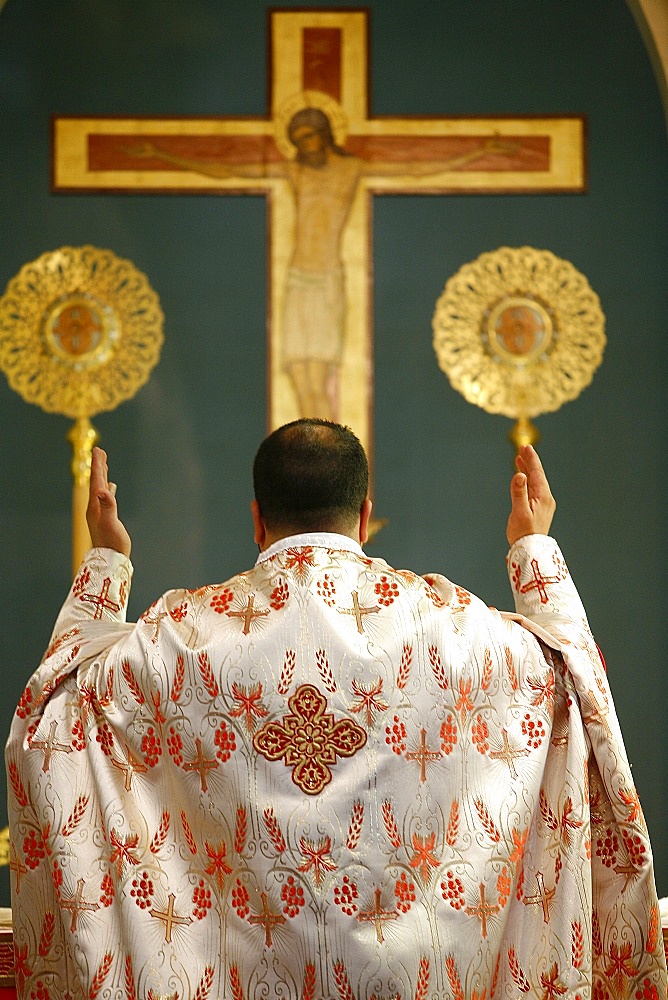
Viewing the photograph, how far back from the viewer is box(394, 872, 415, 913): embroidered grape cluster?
2.01 meters

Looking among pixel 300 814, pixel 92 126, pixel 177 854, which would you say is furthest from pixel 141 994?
pixel 92 126

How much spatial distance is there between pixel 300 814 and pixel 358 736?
0.54 ft

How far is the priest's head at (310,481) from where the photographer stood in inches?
85.0

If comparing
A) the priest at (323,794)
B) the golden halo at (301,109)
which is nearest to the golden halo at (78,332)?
the golden halo at (301,109)

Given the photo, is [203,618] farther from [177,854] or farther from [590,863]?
[590,863]

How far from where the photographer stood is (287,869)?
2.00 metres

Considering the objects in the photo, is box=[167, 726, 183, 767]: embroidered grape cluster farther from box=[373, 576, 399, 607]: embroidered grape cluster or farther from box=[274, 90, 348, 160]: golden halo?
box=[274, 90, 348, 160]: golden halo

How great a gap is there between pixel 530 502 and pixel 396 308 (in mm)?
2554

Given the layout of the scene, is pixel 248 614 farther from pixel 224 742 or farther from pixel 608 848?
pixel 608 848

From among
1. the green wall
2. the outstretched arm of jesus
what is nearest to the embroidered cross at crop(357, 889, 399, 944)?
the green wall

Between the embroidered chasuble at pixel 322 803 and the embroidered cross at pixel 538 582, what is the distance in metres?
0.14

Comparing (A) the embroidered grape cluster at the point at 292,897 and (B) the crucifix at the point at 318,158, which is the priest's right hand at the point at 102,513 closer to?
(A) the embroidered grape cluster at the point at 292,897

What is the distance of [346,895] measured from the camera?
6.53 ft

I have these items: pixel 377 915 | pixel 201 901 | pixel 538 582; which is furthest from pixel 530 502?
pixel 201 901
